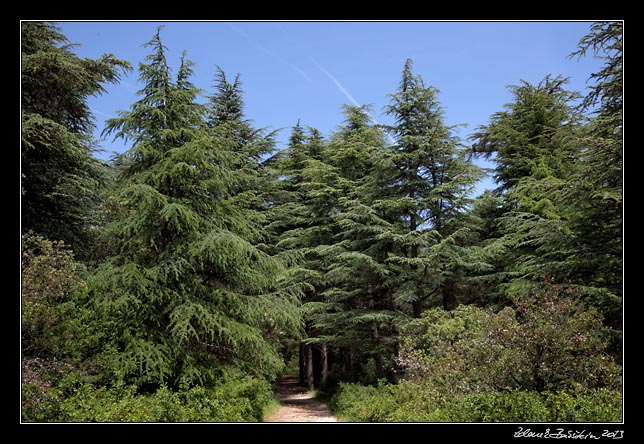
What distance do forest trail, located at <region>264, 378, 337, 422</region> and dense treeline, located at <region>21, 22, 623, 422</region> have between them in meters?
1.10

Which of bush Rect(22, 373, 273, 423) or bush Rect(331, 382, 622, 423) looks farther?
bush Rect(22, 373, 273, 423)

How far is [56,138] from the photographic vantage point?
10312 millimetres

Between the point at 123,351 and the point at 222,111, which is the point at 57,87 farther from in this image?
the point at 222,111

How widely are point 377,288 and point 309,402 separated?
18.7 ft

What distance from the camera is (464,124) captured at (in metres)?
15.5

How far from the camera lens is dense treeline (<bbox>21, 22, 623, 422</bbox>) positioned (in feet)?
25.2

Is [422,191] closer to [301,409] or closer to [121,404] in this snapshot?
[301,409]

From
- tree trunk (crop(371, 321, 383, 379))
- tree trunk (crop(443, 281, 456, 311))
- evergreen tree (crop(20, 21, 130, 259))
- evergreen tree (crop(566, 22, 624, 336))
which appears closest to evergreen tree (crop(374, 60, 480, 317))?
tree trunk (crop(443, 281, 456, 311))

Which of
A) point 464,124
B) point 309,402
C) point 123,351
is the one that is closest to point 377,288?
point 309,402

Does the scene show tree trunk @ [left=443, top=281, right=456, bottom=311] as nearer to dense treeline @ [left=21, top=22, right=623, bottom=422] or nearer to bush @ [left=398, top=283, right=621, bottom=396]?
dense treeline @ [left=21, top=22, right=623, bottom=422]

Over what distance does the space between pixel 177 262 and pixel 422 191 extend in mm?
9590

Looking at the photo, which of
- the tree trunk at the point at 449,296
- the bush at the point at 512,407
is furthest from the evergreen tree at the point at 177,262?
the tree trunk at the point at 449,296

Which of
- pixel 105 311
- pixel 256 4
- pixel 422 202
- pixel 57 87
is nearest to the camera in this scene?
pixel 256 4

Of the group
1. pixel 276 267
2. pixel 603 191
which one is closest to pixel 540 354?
pixel 603 191
